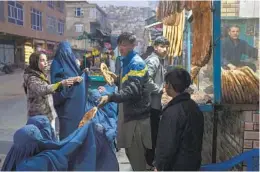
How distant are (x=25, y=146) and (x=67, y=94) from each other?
3.80 feet

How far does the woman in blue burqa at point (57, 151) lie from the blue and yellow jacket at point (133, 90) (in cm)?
35

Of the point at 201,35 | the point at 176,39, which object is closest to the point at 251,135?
the point at 201,35

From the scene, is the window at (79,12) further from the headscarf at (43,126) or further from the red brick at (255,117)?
the red brick at (255,117)

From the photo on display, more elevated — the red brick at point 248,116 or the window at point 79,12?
the window at point 79,12

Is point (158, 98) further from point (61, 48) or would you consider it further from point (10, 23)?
point (10, 23)

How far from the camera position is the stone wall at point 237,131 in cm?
219

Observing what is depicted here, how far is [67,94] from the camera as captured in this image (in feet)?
10.9

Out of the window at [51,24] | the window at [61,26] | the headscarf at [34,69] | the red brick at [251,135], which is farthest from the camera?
the window at [51,24]

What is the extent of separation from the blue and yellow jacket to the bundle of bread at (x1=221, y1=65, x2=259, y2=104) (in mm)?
643

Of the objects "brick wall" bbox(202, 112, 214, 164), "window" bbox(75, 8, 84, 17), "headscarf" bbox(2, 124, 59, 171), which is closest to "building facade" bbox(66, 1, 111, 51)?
"window" bbox(75, 8, 84, 17)

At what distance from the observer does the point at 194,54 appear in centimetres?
268

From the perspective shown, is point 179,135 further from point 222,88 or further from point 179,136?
point 222,88

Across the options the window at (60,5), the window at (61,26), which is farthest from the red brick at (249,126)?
the window at (61,26)

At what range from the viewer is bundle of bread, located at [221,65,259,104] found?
2270 mm
